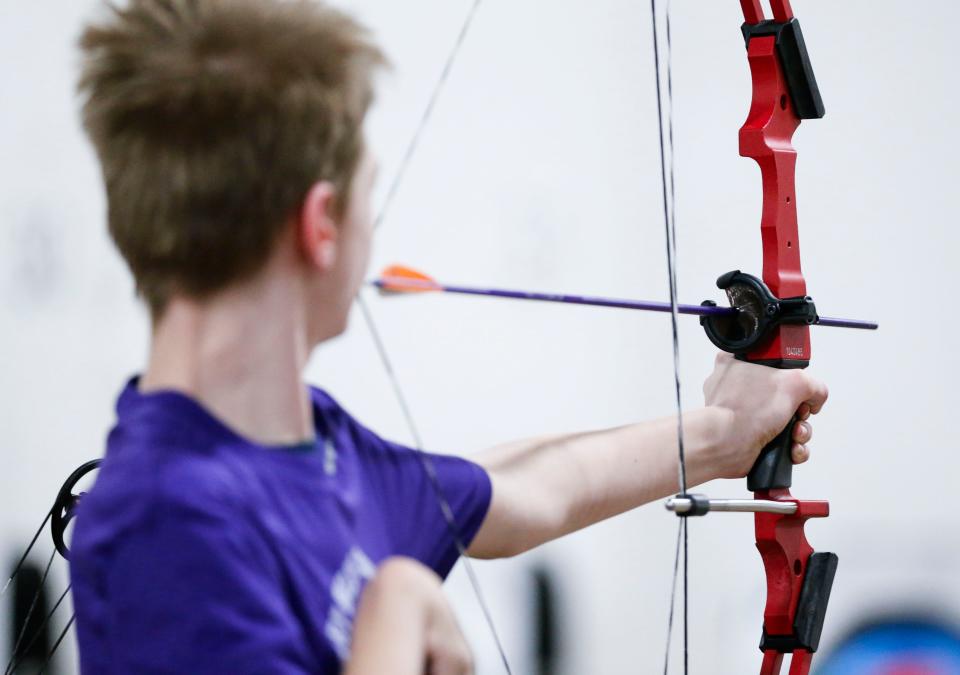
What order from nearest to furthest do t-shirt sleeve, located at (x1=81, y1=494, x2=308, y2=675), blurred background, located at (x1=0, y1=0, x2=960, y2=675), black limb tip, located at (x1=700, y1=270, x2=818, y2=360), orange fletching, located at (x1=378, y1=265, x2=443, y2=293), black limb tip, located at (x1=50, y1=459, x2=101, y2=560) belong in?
1. t-shirt sleeve, located at (x1=81, y1=494, x2=308, y2=675)
2. orange fletching, located at (x1=378, y1=265, x2=443, y2=293)
3. black limb tip, located at (x1=50, y1=459, x2=101, y2=560)
4. black limb tip, located at (x1=700, y1=270, x2=818, y2=360)
5. blurred background, located at (x1=0, y1=0, x2=960, y2=675)

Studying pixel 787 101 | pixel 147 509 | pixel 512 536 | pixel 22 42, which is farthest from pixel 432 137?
pixel 147 509

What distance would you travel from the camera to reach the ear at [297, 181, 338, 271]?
2.78ft

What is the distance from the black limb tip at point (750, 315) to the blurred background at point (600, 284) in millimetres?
971

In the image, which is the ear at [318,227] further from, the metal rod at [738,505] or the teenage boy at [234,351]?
the metal rod at [738,505]

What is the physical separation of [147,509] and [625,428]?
0.59 meters

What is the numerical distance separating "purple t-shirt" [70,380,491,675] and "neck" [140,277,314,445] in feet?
0.05

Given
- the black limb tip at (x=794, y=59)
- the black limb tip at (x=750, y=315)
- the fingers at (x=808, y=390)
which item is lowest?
the fingers at (x=808, y=390)

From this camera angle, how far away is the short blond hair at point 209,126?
830 mm

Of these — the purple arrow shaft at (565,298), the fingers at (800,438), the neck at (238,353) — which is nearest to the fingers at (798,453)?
the fingers at (800,438)

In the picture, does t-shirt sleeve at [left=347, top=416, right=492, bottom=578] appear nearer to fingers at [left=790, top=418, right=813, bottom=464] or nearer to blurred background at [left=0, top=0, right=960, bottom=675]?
fingers at [left=790, top=418, right=813, bottom=464]

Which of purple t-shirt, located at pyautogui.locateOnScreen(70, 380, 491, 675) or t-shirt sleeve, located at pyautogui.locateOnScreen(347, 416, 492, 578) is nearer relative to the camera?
purple t-shirt, located at pyautogui.locateOnScreen(70, 380, 491, 675)

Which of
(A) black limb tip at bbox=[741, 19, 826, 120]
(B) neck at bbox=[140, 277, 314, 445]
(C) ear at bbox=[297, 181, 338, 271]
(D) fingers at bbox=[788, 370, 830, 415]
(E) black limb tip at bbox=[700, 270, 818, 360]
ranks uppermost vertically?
(A) black limb tip at bbox=[741, 19, 826, 120]

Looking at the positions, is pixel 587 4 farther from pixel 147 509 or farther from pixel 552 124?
pixel 147 509

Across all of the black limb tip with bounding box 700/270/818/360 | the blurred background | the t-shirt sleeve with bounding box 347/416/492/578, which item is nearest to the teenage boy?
the t-shirt sleeve with bounding box 347/416/492/578
